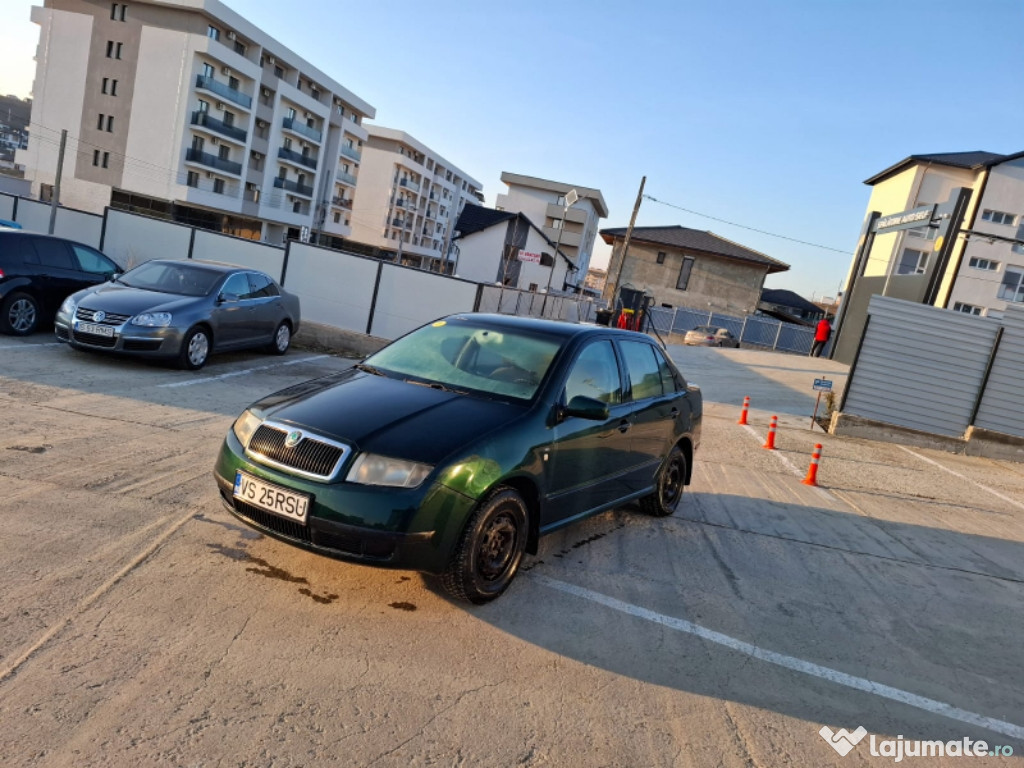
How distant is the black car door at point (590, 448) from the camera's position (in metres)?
4.40

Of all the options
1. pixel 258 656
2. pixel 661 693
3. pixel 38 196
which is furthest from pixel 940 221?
pixel 38 196

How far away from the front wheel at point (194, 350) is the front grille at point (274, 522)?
645 cm

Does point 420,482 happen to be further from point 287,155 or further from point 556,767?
point 287,155

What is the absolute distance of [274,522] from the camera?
12.2 ft

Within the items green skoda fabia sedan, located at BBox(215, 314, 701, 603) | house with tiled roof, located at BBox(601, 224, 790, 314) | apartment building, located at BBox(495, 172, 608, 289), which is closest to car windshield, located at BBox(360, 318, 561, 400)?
green skoda fabia sedan, located at BBox(215, 314, 701, 603)

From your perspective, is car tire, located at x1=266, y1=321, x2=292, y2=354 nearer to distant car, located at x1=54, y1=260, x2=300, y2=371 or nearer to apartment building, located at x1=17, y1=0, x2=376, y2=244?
distant car, located at x1=54, y1=260, x2=300, y2=371

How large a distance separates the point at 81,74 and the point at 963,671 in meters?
60.5

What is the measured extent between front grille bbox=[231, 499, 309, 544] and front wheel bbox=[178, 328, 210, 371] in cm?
645

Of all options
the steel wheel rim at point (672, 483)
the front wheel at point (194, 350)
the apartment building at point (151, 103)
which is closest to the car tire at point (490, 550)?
the steel wheel rim at point (672, 483)

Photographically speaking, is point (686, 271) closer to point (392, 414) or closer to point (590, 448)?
point (590, 448)

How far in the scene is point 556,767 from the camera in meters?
2.75

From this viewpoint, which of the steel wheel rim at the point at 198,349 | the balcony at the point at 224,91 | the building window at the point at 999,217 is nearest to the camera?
the steel wheel rim at the point at 198,349

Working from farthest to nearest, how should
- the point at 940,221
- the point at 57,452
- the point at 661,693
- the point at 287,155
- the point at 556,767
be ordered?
the point at 287,155 → the point at 940,221 → the point at 57,452 → the point at 661,693 → the point at 556,767

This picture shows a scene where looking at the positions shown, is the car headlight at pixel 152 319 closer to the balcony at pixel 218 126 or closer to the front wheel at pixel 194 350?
the front wheel at pixel 194 350
